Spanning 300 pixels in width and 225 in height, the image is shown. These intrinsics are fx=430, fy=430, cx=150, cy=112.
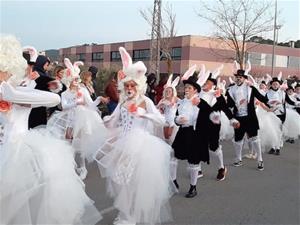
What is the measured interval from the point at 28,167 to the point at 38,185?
0.62ft

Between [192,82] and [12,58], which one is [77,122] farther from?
[12,58]

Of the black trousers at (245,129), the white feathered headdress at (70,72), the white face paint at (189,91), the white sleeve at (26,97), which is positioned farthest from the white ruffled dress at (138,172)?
the black trousers at (245,129)

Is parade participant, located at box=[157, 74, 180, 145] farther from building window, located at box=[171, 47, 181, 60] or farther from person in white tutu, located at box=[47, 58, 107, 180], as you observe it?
building window, located at box=[171, 47, 181, 60]

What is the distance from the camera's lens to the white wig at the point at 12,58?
4102 millimetres

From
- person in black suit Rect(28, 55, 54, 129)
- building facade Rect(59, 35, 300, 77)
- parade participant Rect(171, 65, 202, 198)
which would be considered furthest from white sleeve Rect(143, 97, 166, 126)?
building facade Rect(59, 35, 300, 77)

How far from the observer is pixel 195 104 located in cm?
722

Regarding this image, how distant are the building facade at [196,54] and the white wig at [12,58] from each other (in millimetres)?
37500

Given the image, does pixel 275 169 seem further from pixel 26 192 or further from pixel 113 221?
pixel 26 192

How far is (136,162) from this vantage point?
522 cm

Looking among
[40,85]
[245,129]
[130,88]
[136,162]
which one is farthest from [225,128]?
[136,162]

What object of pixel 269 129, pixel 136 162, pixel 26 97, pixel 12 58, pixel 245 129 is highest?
pixel 12 58

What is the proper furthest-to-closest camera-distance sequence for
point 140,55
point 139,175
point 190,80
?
1. point 140,55
2. point 190,80
3. point 139,175

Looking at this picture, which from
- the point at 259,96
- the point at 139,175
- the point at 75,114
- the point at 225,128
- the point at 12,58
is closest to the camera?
the point at 12,58

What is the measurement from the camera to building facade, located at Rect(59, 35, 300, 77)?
167 ft
